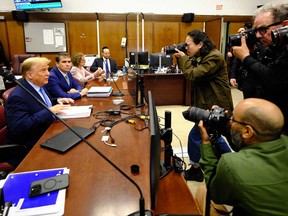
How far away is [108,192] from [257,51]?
152 cm

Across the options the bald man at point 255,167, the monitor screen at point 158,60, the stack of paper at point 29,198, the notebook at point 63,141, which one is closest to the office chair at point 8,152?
the notebook at point 63,141

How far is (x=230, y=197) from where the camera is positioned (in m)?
0.98

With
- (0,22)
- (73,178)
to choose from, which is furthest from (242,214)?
(0,22)

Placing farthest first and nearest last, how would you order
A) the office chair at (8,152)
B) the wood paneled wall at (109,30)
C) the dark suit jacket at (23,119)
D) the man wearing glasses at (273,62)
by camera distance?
the wood paneled wall at (109,30) → the dark suit jacket at (23,119) → the office chair at (8,152) → the man wearing glasses at (273,62)

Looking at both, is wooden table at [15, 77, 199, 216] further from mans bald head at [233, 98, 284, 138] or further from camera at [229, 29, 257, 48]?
camera at [229, 29, 257, 48]

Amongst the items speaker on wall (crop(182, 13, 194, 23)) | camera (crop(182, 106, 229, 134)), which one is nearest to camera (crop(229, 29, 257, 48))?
camera (crop(182, 106, 229, 134))

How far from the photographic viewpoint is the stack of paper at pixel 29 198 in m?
0.89

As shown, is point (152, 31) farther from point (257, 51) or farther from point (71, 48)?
point (257, 51)

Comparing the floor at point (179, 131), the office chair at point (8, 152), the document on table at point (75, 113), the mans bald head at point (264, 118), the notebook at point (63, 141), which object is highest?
the mans bald head at point (264, 118)

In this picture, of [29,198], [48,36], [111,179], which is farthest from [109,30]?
[29,198]

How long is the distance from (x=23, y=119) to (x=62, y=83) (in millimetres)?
1311

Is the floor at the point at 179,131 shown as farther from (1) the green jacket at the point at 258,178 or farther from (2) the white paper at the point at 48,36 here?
(2) the white paper at the point at 48,36

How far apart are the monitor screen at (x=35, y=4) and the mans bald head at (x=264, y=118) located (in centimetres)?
627

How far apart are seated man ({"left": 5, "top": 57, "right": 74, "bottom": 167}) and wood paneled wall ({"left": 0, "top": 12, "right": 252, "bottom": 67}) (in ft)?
16.5
